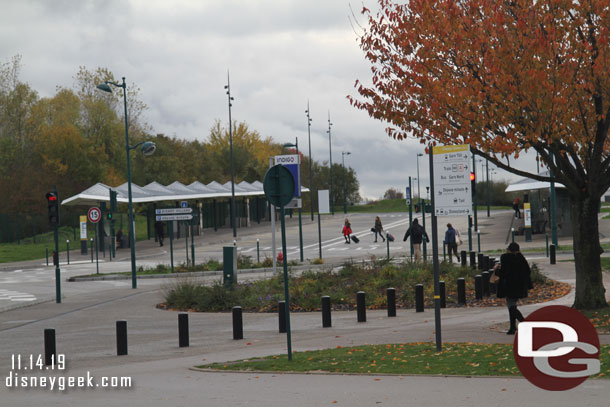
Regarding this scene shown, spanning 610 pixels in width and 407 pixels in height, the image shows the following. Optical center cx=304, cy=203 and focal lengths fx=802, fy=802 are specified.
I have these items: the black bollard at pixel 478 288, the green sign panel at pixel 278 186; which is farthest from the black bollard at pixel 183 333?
the black bollard at pixel 478 288

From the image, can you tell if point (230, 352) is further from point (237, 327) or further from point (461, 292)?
point (461, 292)

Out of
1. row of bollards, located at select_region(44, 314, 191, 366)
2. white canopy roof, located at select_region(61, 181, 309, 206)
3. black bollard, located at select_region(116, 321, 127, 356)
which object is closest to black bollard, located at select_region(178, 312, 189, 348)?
row of bollards, located at select_region(44, 314, 191, 366)

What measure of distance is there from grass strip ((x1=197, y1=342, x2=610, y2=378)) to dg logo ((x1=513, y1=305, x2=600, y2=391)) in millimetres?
138

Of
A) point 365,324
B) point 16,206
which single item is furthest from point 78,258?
point 365,324

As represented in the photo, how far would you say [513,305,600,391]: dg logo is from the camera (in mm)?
8500

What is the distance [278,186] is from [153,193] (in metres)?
47.8

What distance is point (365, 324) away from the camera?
15.9 meters

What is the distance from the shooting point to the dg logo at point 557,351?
850cm

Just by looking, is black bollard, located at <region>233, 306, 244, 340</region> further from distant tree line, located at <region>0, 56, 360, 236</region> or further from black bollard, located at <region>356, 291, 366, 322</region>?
distant tree line, located at <region>0, 56, 360, 236</region>

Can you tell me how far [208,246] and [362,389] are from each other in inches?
1827

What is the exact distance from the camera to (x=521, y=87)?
1352cm

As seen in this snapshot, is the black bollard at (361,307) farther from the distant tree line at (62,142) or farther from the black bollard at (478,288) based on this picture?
the distant tree line at (62,142)

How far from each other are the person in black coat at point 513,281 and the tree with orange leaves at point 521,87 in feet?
6.26

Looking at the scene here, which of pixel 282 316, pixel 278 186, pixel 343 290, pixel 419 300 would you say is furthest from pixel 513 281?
pixel 343 290
